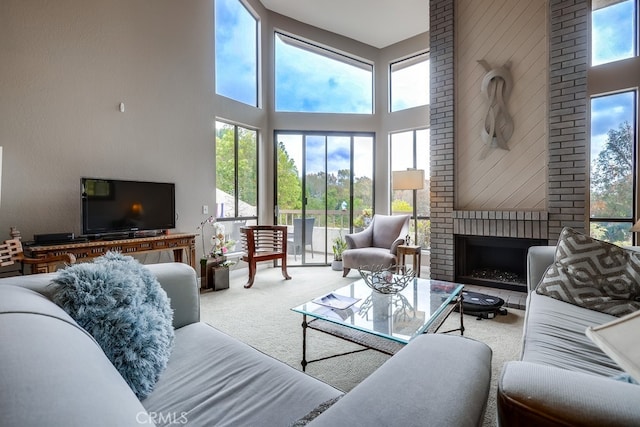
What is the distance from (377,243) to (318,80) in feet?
10.2

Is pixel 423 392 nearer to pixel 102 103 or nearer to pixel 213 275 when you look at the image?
pixel 213 275

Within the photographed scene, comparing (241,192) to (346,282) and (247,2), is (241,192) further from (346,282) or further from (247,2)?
(247,2)

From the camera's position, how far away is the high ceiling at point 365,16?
174 inches

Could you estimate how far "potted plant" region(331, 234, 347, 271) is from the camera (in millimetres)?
4846

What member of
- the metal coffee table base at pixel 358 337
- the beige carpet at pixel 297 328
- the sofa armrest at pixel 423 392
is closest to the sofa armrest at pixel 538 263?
the beige carpet at pixel 297 328

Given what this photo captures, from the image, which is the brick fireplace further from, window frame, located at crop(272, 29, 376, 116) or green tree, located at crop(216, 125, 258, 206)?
→ green tree, located at crop(216, 125, 258, 206)

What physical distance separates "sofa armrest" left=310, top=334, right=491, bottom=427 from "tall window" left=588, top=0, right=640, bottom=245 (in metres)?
4.23

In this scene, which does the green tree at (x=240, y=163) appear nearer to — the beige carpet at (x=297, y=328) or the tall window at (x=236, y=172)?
the tall window at (x=236, y=172)

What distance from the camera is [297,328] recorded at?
2568mm

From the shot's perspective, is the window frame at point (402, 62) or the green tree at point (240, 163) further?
the window frame at point (402, 62)

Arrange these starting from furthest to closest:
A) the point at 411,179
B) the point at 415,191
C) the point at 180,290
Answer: the point at 415,191
the point at 411,179
the point at 180,290

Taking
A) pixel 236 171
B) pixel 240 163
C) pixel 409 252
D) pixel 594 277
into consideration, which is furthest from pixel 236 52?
pixel 594 277

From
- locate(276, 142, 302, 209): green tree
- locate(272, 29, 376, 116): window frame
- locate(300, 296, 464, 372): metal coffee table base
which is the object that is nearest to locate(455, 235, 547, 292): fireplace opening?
locate(300, 296, 464, 372): metal coffee table base

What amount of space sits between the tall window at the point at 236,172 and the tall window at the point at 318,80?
0.91 meters
